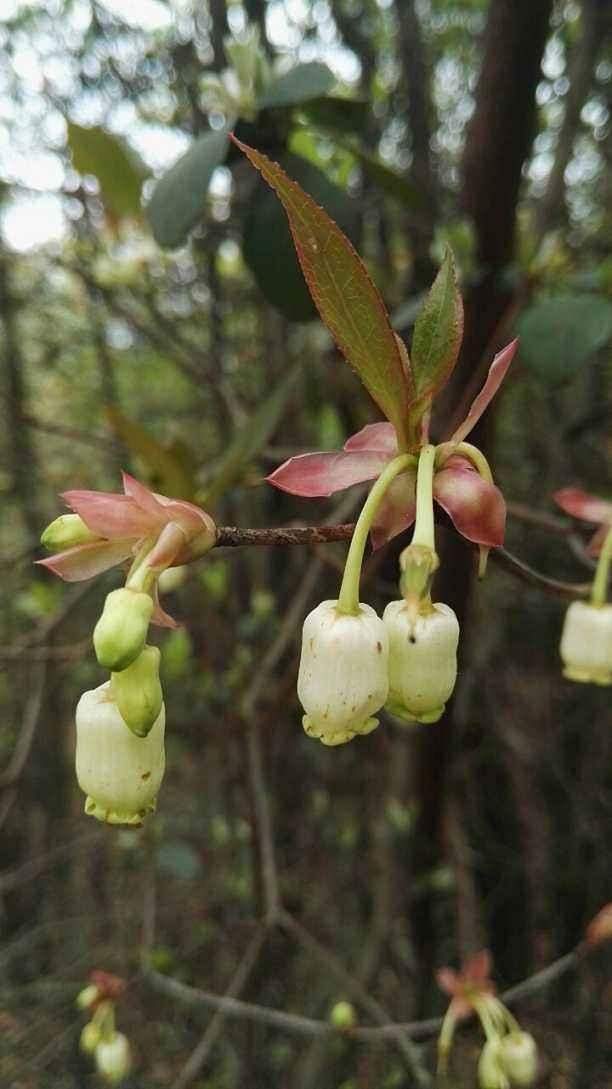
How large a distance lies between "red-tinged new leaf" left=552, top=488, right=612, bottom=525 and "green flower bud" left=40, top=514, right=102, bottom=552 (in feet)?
1.36

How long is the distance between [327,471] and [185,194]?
44cm

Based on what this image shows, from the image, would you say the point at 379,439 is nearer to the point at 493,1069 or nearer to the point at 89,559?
the point at 89,559

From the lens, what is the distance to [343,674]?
1.21 ft

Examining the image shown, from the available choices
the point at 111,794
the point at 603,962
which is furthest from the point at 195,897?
the point at 111,794

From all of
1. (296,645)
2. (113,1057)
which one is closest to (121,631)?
(113,1057)

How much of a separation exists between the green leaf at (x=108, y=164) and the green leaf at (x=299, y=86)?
0.60ft

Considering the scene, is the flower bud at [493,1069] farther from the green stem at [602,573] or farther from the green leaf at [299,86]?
the green leaf at [299,86]

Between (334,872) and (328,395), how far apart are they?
1.04m

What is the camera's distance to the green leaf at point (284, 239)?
2.51 ft

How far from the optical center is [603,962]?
1.61 m

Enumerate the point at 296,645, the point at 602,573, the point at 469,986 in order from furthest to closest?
Answer: the point at 296,645 → the point at 469,986 → the point at 602,573

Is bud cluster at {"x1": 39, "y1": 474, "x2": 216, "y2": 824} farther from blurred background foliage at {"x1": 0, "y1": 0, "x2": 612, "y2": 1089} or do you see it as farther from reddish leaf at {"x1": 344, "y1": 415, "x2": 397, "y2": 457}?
blurred background foliage at {"x1": 0, "y1": 0, "x2": 612, "y2": 1089}

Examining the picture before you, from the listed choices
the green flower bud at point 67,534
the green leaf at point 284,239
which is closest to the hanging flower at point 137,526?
the green flower bud at point 67,534

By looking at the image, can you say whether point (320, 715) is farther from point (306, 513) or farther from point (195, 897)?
point (195, 897)
